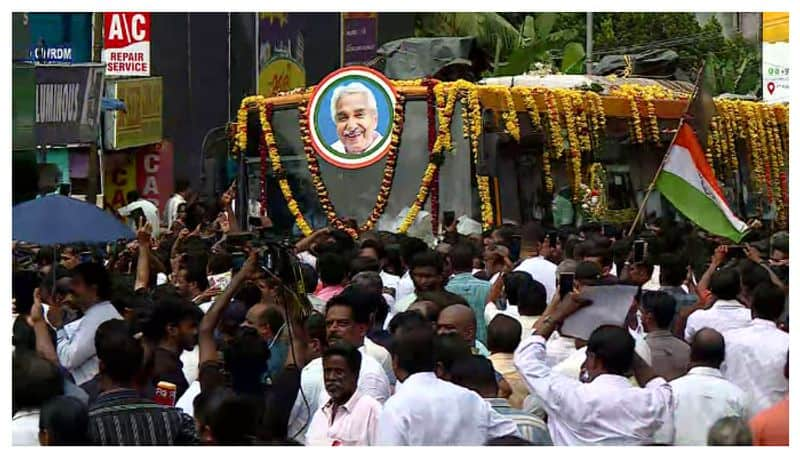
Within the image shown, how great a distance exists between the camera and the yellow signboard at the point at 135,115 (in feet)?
70.9

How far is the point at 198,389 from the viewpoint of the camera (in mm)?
5859

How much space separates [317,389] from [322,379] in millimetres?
55

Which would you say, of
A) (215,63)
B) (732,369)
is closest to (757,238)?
(732,369)

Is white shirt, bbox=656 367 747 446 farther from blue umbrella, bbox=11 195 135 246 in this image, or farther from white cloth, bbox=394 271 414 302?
blue umbrella, bbox=11 195 135 246

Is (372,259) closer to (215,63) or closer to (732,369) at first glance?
(732,369)

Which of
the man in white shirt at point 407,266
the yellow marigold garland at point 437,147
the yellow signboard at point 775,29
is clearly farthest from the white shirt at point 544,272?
the yellow signboard at point 775,29

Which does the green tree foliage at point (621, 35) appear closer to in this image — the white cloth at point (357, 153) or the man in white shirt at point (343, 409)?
the white cloth at point (357, 153)

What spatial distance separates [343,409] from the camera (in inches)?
221

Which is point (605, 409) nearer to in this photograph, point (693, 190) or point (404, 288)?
point (404, 288)

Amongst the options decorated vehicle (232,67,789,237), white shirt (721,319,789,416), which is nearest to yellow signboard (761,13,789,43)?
decorated vehicle (232,67,789,237)

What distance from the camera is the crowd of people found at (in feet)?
17.3

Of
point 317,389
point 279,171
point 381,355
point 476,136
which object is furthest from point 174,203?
point 317,389

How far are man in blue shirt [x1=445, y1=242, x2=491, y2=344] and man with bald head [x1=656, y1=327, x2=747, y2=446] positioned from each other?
219 centimetres

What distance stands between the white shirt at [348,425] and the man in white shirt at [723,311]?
2.64 meters
